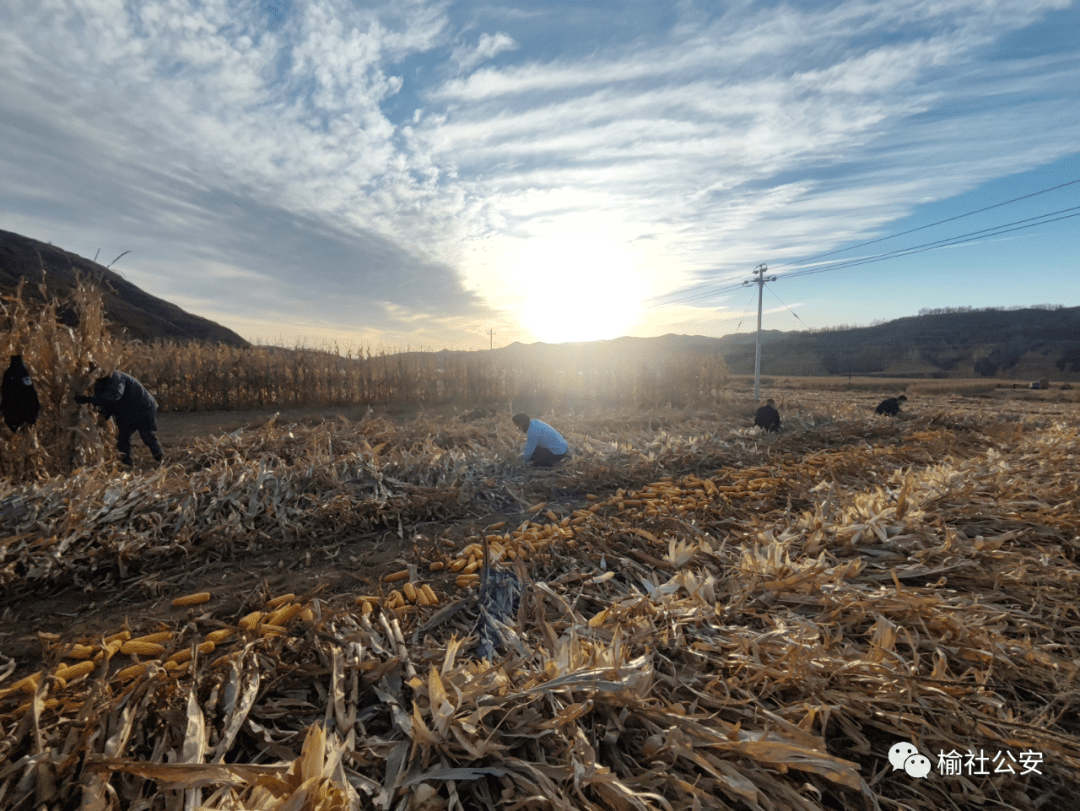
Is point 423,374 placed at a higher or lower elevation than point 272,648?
higher

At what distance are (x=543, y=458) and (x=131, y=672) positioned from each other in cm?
495

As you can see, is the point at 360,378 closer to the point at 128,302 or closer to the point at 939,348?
the point at 128,302

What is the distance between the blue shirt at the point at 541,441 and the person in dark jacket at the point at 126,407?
5.77 m

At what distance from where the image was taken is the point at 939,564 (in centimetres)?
293

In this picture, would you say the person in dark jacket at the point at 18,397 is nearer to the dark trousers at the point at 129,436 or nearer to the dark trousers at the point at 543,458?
the dark trousers at the point at 129,436

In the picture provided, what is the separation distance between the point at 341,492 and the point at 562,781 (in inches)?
162

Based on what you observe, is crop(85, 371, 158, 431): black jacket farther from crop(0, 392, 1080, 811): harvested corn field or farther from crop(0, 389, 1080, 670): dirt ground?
crop(0, 389, 1080, 670): dirt ground

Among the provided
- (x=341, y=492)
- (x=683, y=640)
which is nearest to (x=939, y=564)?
(x=683, y=640)

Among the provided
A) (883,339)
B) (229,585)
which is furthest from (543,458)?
(883,339)

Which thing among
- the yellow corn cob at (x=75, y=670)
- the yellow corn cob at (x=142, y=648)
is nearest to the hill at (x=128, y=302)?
the yellow corn cob at (x=142, y=648)

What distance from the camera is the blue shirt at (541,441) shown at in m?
6.56

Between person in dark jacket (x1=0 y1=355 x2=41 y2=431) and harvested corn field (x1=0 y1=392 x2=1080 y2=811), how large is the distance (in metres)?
1.98

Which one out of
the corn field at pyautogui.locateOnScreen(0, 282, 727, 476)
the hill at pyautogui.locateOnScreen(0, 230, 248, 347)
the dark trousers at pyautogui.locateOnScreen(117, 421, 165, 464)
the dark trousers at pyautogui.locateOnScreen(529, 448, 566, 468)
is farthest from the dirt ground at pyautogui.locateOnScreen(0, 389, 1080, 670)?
the hill at pyautogui.locateOnScreen(0, 230, 248, 347)

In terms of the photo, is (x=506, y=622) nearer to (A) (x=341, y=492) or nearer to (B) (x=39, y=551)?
(A) (x=341, y=492)
